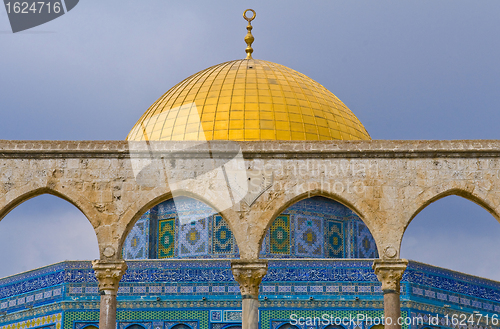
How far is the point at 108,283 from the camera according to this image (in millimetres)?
11328

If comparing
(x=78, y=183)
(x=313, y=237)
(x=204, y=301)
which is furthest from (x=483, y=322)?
(x=78, y=183)

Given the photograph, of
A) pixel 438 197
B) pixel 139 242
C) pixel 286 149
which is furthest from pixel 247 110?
pixel 438 197

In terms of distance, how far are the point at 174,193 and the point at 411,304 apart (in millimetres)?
6921

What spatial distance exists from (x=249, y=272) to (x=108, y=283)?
1.81 metres

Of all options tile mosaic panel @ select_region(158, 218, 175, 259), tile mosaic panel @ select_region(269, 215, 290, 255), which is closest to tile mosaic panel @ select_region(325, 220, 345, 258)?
tile mosaic panel @ select_region(269, 215, 290, 255)

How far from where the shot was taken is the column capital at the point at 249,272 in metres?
11.3

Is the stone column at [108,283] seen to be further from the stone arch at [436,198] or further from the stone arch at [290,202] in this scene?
the stone arch at [436,198]

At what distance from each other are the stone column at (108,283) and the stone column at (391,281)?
3321mm

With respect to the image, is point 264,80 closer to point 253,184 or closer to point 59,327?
point 59,327

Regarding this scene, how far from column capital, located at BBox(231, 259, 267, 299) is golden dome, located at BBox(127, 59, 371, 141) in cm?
723

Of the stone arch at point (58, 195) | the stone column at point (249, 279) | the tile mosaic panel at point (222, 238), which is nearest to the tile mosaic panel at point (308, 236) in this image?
the tile mosaic panel at point (222, 238)

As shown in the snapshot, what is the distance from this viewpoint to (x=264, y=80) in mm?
20188

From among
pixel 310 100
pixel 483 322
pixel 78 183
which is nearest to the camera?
pixel 78 183

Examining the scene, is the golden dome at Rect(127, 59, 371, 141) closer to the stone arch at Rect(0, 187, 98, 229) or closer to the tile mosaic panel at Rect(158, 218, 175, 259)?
the tile mosaic panel at Rect(158, 218, 175, 259)
